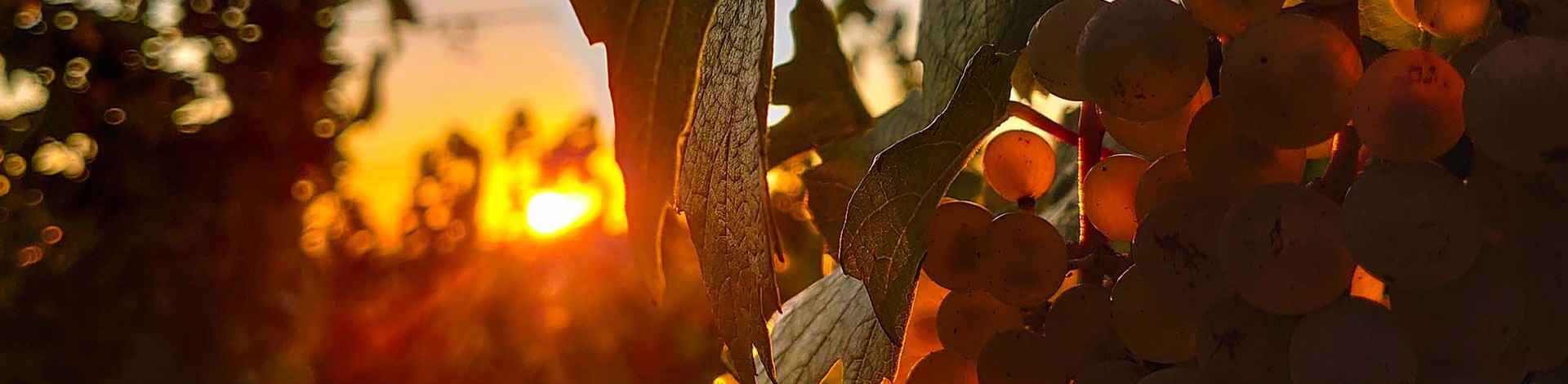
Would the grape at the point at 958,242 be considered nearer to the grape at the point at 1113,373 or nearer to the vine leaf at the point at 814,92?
the grape at the point at 1113,373

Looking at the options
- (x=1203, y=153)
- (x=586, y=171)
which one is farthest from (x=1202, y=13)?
(x=586, y=171)

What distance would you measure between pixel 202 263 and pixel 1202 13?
3.37m

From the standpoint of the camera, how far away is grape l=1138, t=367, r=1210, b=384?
25 cm

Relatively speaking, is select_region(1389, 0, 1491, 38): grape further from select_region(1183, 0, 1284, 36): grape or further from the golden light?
the golden light

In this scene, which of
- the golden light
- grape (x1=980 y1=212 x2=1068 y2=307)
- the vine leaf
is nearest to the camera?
grape (x1=980 y1=212 x2=1068 y2=307)

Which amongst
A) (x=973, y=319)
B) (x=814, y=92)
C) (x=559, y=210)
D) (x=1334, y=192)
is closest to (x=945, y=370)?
(x=973, y=319)

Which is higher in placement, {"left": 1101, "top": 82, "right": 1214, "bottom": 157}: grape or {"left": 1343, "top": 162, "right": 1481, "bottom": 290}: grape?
{"left": 1343, "top": 162, "right": 1481, "bottom": 290}: grape

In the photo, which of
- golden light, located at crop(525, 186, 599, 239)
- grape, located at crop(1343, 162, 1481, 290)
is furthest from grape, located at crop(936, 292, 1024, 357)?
golden light, located at crop(525, 186, 599, 239)

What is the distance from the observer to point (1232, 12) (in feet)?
0.80

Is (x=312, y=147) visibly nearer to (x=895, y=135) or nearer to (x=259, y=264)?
(x=259, y=264)

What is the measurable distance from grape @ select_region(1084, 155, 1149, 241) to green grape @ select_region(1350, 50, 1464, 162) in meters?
0.08

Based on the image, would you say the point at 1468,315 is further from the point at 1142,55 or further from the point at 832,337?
the point at 832,337

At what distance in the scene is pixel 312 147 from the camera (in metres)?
3.40

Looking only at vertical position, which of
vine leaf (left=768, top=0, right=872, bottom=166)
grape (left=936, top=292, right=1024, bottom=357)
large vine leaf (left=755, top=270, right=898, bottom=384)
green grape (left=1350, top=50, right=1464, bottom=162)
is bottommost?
vine leaf (left=768, top=0, right=872, bottom=166)
